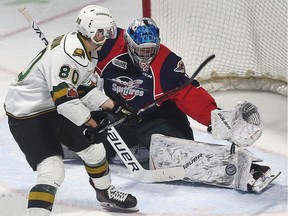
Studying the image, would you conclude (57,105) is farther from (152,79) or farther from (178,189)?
(178,189)

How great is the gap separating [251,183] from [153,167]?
400 mm

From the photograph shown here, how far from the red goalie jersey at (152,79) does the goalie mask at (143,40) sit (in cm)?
9

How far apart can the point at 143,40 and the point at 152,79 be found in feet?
0.74

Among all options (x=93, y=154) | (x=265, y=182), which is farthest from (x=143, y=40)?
(x=265, y=182)

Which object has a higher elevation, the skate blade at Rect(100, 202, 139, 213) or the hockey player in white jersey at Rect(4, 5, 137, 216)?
the hockey player in white jersey at Rect(4, 5, 137, 216)

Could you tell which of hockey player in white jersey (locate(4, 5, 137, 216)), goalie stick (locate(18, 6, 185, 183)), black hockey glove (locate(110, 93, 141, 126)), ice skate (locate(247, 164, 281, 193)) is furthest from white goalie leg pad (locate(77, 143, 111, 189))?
ice skate (locate(247, 164, 281, 193))

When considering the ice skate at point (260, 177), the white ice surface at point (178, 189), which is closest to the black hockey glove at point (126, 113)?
the white ice surface at point (178, 189)

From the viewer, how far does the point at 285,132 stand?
13.5 feet

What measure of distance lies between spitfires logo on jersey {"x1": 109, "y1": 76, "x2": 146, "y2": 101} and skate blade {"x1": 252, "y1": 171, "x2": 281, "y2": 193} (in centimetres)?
57

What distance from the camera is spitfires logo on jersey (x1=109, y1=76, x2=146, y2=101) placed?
366cm

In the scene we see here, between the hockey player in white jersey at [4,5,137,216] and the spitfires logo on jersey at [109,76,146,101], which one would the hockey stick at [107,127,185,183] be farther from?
the hockey player in white jersey at [4,5,137,216]

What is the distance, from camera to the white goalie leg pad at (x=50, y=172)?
3125 millimetres

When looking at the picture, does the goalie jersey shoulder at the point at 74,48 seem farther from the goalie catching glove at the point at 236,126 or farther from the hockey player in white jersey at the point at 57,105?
the goalie catching glove at the point at 236,126

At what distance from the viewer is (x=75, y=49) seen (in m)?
3.08
